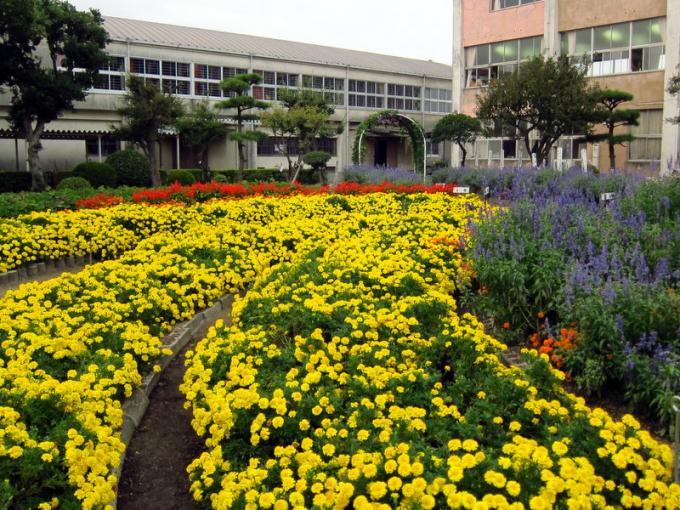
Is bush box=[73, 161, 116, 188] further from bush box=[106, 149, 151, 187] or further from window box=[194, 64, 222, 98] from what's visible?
window box=[194, 64, 222, 98]

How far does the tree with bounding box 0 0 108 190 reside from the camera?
20266mm

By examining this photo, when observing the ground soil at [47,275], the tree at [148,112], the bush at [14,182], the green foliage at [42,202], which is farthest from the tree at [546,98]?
the bush at [14,182]

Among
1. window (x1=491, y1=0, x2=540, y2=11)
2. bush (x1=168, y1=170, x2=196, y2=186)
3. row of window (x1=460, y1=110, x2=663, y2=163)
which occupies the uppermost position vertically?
window (x1=491, y1=0, x2=540, y2=11)

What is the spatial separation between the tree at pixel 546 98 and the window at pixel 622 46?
5494 mm

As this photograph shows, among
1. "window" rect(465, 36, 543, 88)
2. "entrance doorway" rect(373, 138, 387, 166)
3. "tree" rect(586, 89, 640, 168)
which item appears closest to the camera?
"tree" rect(586, 89, 640, 168)

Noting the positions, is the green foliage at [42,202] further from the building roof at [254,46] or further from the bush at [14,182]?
the building roof at [254,46]

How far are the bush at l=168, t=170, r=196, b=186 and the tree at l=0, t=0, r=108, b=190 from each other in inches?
153

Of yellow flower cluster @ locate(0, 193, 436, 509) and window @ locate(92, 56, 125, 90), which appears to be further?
window @ locate(92, 56, 125, 90)

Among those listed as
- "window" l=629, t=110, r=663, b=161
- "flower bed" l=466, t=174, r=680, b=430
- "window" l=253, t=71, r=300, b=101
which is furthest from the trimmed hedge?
"flower bed" l=466, t=174, r=680, b=430

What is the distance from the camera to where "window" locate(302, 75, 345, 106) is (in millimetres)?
35125

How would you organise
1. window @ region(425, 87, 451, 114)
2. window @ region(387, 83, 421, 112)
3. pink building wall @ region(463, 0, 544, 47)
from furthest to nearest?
window @ region(425, 87, 451, 114), window @ region(387, 83, 421, 112), pink building wall @ region(463, 0, 544, 47)

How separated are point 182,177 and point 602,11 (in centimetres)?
1636

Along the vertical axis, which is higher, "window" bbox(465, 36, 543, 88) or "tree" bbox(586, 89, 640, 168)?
"window" bbox(465, 36, 543, 88)

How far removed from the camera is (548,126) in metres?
18.6
